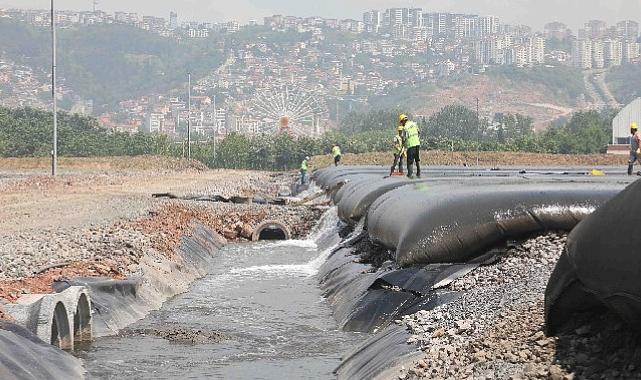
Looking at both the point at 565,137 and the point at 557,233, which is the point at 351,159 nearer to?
the point at 565,137

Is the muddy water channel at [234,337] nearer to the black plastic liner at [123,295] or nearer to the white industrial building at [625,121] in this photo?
the black plastic liner at [123,295]

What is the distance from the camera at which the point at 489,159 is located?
275 feet

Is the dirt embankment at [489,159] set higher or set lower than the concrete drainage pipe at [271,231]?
A: higher

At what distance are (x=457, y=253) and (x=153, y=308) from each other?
206 inches

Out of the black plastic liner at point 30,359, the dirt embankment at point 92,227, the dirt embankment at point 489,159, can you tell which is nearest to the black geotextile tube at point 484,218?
the black plastic liner at point 30,359

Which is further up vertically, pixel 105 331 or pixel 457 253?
pixel 457 253

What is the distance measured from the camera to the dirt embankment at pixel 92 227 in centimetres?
1509

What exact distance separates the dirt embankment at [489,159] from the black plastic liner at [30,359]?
2597 inches

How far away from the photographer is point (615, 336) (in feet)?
23.8

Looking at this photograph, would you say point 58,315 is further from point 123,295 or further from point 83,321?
point 123,295

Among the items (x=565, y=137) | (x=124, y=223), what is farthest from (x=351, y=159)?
(x=124, y=223)

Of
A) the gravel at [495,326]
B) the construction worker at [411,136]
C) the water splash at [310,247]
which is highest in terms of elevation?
the construction worker at [411,136]

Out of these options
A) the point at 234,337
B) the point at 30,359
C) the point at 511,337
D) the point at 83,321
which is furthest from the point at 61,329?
the point at 511,337

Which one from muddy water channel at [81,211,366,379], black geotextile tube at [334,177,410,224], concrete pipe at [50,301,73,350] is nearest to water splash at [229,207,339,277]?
muddy water channel at [81,211,366,379]
